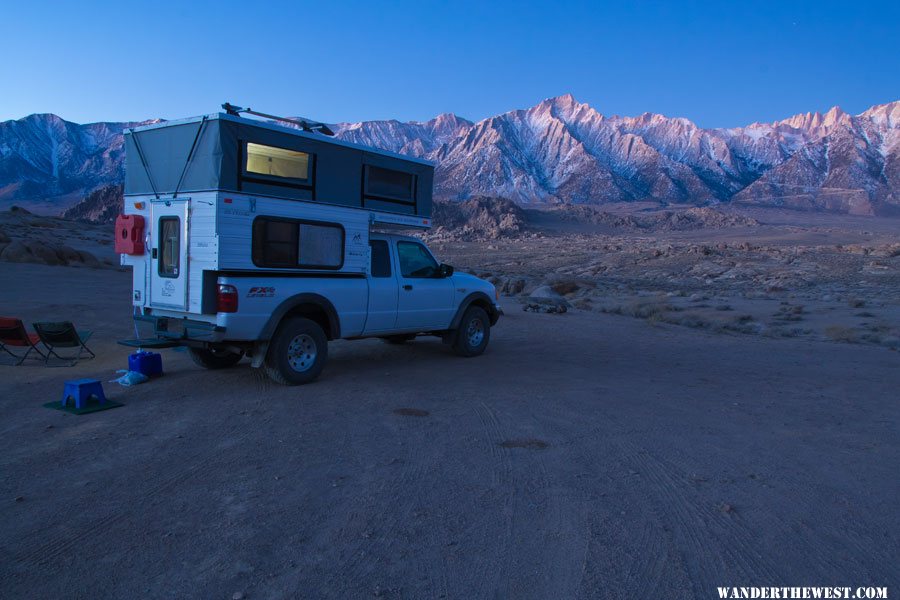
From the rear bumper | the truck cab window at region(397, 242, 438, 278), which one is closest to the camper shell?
the rear bumper

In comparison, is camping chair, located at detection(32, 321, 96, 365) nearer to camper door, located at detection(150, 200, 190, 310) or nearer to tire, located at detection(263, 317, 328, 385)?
camper door, located at detection(150, 200, 190, 310)

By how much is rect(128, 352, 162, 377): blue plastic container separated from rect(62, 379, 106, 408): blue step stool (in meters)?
1.37

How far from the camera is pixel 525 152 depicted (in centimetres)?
17000

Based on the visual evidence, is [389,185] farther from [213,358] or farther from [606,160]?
[606,160]

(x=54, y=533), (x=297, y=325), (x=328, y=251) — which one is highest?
(x=328, y=251)

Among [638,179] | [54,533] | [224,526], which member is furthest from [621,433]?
[638,179]

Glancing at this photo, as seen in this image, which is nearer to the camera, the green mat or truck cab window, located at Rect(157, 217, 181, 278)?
the green mat

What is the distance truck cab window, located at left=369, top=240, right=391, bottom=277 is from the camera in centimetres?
1014

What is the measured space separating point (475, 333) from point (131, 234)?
5637mm

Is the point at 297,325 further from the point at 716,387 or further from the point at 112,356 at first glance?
the point at 716,387

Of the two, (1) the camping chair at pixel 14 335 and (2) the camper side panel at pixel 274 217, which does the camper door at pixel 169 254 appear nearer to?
(2) the camper side panel at pixel 274 217


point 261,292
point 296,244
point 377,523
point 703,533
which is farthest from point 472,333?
point 703,533

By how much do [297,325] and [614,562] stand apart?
564cm

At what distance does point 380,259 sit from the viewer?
10.2 metres
